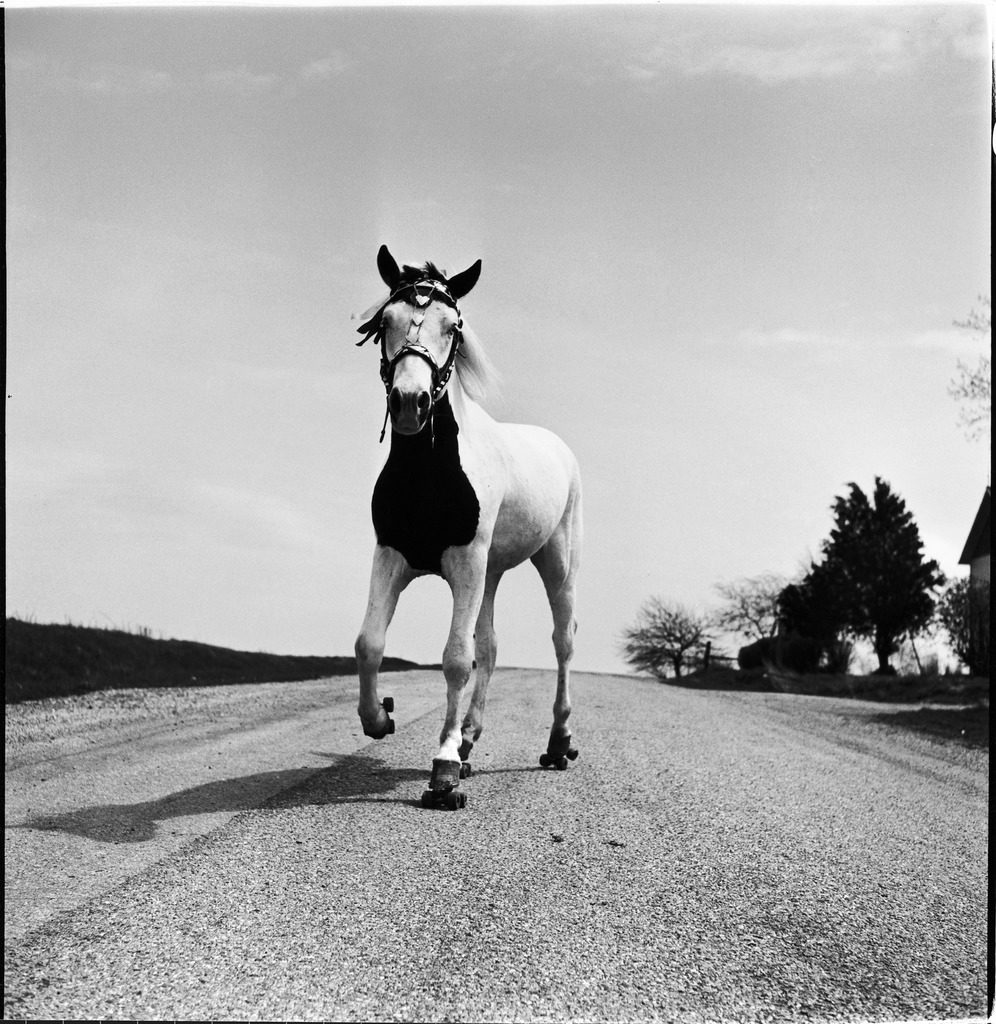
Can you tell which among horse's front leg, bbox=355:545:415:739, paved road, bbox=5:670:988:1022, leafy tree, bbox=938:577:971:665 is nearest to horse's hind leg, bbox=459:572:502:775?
paved road, bbox=5:670:988:1022

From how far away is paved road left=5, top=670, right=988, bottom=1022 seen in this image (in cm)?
289

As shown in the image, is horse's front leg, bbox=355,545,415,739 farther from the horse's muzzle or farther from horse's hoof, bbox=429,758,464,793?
the horse's muzzle

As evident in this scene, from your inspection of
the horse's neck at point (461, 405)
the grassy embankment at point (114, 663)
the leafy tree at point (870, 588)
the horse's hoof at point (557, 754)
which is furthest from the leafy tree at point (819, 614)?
the horse's neck at point (461, 405)

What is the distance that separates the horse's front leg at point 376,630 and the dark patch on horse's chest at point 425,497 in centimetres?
9

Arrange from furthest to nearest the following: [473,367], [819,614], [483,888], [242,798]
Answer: [819,614], [473,367], [242,798], [483,888]

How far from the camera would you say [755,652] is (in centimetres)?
3366

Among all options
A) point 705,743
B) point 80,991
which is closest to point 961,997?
point 80,991

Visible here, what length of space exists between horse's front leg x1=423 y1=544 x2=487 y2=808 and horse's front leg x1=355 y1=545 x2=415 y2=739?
28 centimetres

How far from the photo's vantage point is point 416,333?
14.8 feet

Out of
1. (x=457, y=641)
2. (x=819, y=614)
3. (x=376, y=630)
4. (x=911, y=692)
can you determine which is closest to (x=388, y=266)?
(x=376, y=630)

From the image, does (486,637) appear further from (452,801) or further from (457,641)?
(452,801)

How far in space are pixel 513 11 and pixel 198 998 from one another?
4.21 meters

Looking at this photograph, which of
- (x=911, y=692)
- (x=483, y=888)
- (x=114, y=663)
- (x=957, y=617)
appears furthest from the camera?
(x=957, y=617)

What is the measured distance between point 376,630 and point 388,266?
186 centimetres
